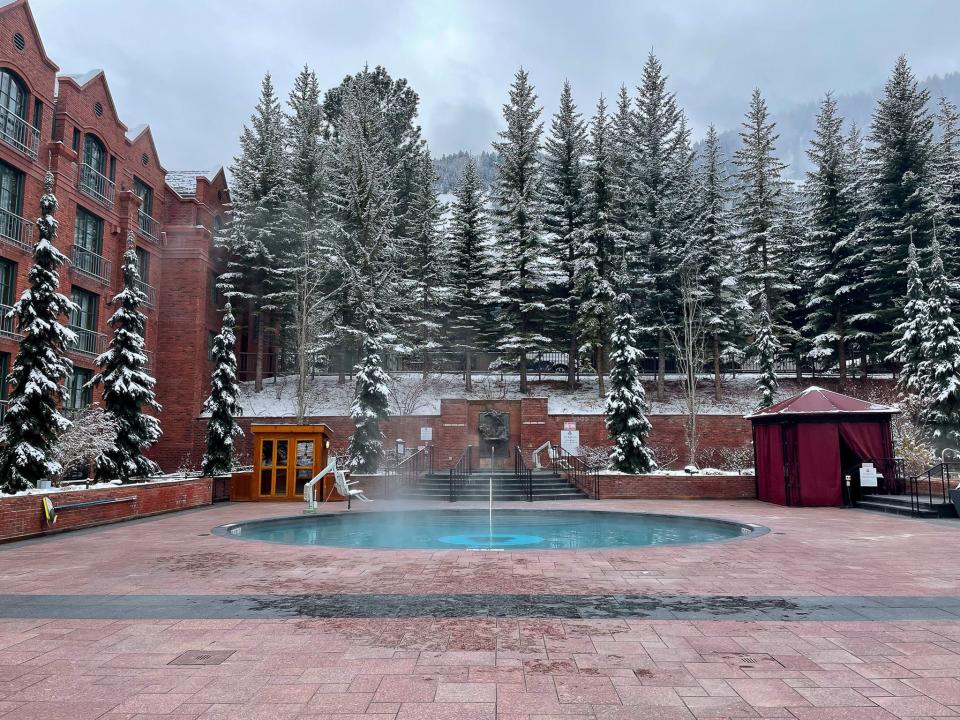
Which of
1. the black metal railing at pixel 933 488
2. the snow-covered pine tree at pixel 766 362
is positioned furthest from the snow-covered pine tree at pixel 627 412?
the snow-covered pine tree at pixel 766 362

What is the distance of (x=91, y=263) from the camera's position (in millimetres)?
24578

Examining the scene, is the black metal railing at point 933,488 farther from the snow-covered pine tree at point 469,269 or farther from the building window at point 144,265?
the building window at point 144,265

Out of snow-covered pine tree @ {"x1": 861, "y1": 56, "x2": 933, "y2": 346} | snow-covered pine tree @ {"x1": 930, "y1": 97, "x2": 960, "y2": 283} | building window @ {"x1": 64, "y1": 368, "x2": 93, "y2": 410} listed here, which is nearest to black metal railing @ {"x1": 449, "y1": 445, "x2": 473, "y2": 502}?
building window @ {"x1": 64, "y1": 368, "x2": 93, "y2": 410}

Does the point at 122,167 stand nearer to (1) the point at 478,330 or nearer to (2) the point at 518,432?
(1) the point at 478,330

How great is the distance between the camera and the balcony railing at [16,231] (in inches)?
777

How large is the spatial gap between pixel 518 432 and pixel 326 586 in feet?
69.4

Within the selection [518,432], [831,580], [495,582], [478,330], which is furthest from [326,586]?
[478,330]

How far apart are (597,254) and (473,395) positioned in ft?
31.4

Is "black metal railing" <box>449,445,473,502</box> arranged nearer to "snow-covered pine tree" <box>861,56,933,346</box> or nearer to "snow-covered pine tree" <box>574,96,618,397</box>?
"snow-covered pine tree" <box>574,96,618,397</box>

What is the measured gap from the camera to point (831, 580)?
717cm

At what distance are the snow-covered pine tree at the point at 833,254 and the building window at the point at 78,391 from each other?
A: 106ft

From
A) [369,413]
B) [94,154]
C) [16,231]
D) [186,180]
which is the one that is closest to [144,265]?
[94,154]

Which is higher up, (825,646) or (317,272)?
(317,272)

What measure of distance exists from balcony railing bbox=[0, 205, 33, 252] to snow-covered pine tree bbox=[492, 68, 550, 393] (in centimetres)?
1942
